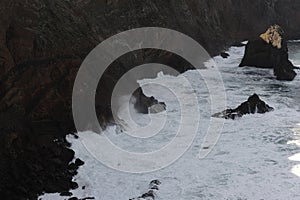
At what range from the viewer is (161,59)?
27.6m

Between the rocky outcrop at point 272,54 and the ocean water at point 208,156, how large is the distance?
494 centimetres

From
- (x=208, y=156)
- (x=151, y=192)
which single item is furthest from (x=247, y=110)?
(x=151, y=192)

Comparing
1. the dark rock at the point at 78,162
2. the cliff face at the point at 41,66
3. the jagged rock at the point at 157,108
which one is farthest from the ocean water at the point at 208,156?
the cliff face at the point at 41,66

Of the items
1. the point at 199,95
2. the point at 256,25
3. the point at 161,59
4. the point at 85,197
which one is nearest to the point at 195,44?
the point at 161,59

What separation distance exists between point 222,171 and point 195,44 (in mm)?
20976

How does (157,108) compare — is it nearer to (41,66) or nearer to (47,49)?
(47,49)

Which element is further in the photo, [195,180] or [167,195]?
[195,180]

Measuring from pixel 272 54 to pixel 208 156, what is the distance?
687 inches

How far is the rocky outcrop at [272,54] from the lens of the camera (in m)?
27.3

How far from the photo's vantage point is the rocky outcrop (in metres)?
27.3

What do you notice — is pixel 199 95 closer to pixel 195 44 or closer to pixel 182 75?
pixel 182 75

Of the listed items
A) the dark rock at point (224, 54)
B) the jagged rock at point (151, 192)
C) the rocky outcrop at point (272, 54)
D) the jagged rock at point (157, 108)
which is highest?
the dark rock at point (224, 54)

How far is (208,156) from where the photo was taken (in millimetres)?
14000

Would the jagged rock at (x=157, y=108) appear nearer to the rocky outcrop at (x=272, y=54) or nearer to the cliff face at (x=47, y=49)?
the cliff face at (x=47, y=49)
